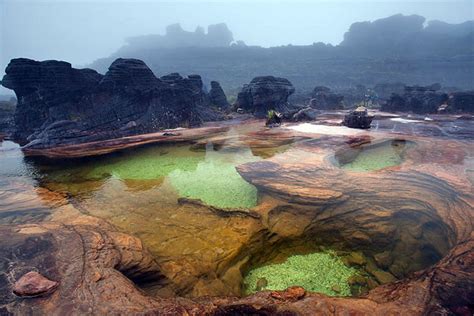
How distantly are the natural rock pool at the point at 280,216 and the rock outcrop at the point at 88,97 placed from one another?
1163cm

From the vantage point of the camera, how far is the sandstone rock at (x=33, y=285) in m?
3.45

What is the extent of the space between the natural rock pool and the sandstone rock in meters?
1.47

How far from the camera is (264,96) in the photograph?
2997 centimetres

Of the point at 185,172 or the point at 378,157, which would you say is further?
the point at 378,157

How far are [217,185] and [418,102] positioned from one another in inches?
1127

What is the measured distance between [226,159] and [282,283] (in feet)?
21.8

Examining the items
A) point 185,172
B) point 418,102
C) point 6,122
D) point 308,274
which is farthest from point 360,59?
point 308,274

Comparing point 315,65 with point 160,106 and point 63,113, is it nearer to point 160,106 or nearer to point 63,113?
point 160,106

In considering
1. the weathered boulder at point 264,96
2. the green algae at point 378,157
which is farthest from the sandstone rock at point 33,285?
the weathered boulder at point 264,96

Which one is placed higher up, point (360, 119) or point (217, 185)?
point (360, 119)

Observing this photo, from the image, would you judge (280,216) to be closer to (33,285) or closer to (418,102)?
(33,285)

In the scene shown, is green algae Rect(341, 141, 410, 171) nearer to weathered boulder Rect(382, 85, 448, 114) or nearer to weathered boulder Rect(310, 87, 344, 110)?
weathered boulder Rect(382, 85, 448, 114)

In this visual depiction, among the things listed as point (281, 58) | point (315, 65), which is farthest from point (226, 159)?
point (281, 58)

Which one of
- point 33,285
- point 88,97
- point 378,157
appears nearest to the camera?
point 33,285
